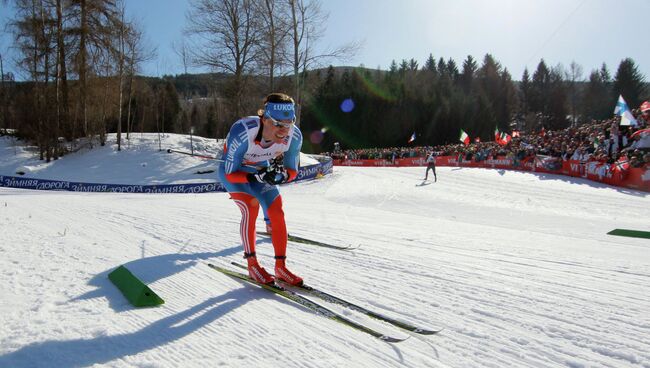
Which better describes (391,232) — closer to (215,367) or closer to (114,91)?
(215,367)

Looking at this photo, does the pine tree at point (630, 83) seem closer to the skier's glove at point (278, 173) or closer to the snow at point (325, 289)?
the snow at point (325, 289)

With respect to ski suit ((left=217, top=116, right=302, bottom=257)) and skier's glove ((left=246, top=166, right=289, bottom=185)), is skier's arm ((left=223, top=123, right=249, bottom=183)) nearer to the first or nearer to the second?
ski suit ((left=217, top=116, right=302, bottom=257))

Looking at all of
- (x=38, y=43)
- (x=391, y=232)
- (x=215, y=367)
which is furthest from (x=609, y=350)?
(x=38, y=43)

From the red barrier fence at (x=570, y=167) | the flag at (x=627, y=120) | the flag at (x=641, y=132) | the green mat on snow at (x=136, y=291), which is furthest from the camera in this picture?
the flag at (x=627, y=120)

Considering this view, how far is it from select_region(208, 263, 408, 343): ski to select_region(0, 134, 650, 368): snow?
0.07 metres

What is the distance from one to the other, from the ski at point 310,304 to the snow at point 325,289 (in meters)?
0.07

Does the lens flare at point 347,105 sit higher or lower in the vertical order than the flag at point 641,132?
higher

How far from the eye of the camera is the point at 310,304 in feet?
11.6

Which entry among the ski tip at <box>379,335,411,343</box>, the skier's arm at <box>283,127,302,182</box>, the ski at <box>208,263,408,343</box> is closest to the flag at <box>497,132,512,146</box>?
the skier's arm at <box>283,127,302,182</box>

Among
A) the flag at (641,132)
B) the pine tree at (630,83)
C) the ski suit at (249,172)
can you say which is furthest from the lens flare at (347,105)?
the ski suit at (249,172)

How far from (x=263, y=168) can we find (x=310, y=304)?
5.98ft

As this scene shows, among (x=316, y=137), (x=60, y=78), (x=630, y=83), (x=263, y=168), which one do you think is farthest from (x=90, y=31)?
(x=630, y=83)

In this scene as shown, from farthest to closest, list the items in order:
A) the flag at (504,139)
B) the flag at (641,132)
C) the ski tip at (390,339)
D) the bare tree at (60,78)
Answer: the flag at (504,139) < the bare tree at (60,78) < the flag at (641,132) < the ski tip at (390,339)

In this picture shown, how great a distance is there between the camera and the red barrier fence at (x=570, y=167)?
1861 cm
